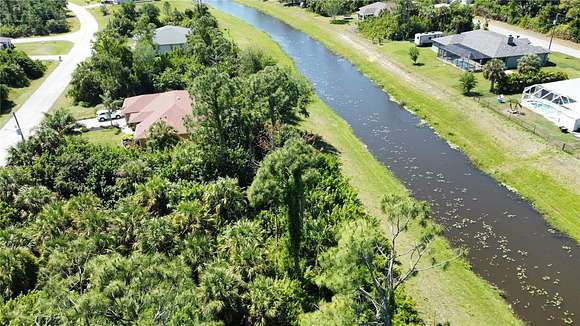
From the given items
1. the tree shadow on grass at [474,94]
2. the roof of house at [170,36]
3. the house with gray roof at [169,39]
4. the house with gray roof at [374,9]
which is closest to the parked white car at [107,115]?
the house with gray roof at [169,39]

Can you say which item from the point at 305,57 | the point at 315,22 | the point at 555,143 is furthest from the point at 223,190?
the point at 315,22

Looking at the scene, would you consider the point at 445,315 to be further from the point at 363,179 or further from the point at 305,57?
the point at 305,57

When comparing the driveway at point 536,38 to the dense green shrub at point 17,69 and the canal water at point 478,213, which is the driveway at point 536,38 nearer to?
the canal water at point 478,213

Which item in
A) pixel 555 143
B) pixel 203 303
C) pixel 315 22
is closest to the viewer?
pixel 203 303

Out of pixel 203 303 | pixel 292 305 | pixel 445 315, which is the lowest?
pixel 445 315

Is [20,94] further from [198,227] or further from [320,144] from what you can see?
[198,227]

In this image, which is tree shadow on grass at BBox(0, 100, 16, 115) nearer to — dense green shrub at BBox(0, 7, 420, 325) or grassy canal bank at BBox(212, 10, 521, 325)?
dense green shrub at BBox(0, 7, 420, 325)

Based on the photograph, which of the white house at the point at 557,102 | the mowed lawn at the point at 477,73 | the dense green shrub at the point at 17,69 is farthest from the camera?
the dense green shrub at the point at 17,69
